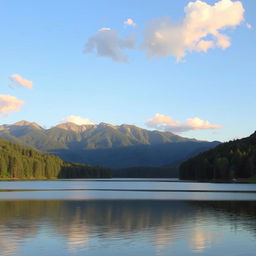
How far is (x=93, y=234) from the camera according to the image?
43.6 metres

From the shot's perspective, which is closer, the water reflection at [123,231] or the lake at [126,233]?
the lake at [126,233]

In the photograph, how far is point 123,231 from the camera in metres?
45.8

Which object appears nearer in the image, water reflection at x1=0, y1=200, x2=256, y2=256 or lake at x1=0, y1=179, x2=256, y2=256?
lake at x1=0, y1=179, x2=256, y2=256

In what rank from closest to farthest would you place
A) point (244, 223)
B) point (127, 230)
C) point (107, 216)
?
point (127, 230)
point (244, 223)
point (107, 216)

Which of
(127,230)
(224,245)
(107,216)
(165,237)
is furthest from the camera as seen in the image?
(107,216)

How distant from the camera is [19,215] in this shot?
6125cm

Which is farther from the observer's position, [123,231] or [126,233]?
[123,231]

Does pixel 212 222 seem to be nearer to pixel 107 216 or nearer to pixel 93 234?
pixel 107 216

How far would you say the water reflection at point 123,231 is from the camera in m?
36.5

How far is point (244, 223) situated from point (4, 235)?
2780 cm

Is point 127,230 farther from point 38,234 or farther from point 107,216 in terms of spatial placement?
point 107,216

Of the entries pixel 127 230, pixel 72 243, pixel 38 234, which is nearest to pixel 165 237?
pixel 127 230

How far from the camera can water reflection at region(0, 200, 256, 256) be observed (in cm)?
3650

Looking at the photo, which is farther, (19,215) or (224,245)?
(19,215)
